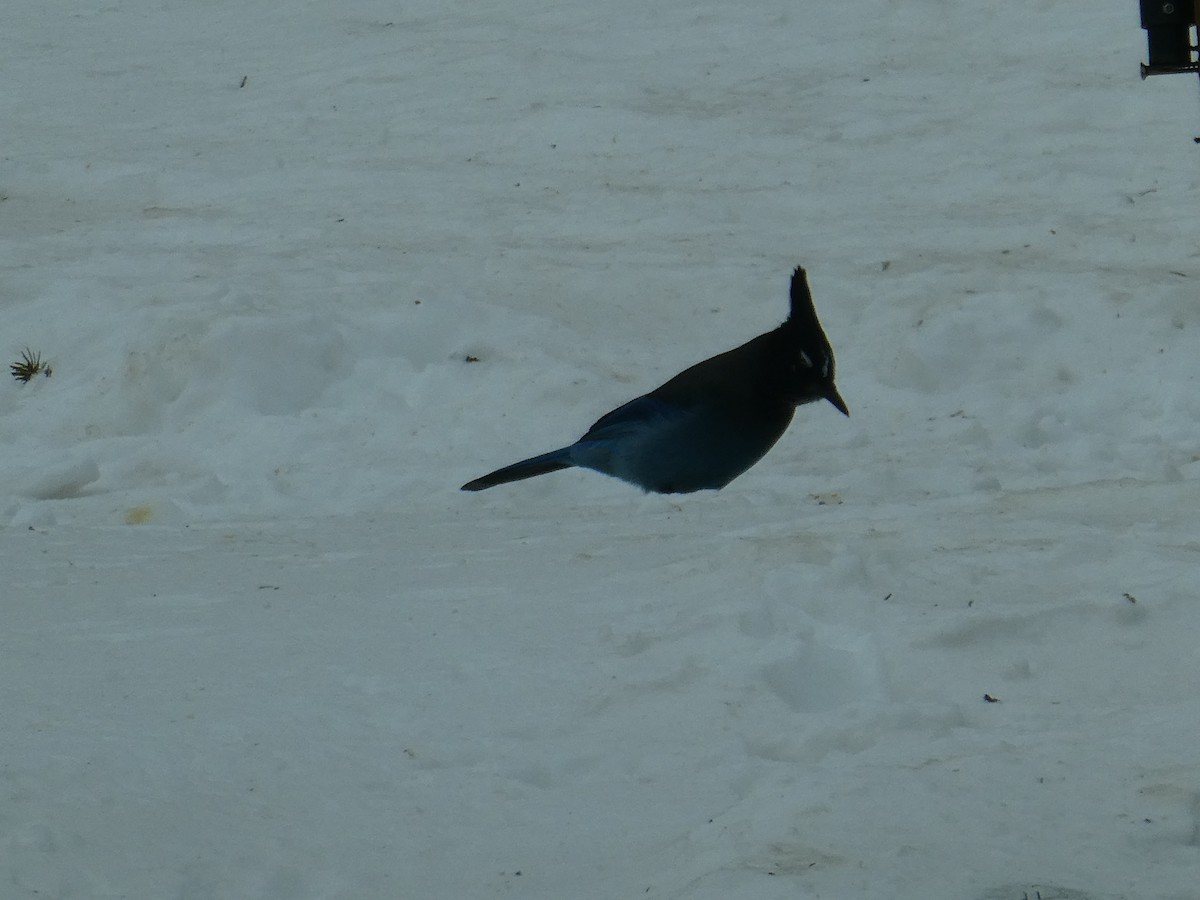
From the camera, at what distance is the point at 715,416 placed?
205 inches

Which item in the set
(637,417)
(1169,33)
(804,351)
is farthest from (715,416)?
(1169,33)

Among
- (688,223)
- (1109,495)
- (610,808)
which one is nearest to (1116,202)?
(688,223)

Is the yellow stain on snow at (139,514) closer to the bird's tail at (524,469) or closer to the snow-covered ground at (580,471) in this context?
the snow-covered ground at (580,471)

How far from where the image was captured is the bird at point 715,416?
521 cm

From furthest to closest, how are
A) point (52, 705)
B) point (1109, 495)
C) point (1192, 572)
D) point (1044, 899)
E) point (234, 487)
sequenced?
point (234, 487) < point (1109, 495) < point (1192, 572) < point (52, 705) < point (1044, 899)

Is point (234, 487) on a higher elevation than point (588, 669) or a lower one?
lower

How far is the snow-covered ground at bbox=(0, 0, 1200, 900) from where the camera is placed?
282cm

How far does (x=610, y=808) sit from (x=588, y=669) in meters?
0.64

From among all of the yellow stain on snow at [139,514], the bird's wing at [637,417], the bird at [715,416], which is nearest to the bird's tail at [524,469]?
the bird at [715,416]

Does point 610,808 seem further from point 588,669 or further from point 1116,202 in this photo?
point 1116,202

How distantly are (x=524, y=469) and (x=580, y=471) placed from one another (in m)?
0.55

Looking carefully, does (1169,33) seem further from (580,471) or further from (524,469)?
(580,471)

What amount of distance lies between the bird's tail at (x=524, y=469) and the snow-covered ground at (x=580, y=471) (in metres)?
0.17

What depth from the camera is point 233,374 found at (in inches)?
263
